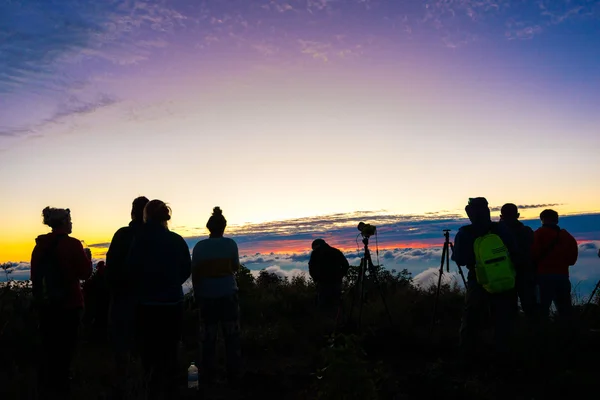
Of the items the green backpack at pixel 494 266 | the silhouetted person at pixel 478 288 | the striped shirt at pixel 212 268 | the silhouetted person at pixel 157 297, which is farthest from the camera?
the silhouetted person at pixel 478 288

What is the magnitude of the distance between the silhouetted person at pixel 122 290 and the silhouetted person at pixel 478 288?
14.1ft

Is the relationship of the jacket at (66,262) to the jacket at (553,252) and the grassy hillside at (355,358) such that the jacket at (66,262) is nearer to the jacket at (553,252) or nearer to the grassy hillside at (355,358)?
the grassy hillside at (355,358)

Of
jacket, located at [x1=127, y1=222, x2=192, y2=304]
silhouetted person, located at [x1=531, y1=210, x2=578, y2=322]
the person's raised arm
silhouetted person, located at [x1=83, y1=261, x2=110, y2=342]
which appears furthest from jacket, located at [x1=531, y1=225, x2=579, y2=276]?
silhouetted person, located at [x1=83, y1=261, x2=110, y2=342]

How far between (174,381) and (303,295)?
954 cm

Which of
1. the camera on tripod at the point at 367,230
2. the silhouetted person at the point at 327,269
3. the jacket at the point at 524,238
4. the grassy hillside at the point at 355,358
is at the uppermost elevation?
the camera on tripod at the point at 367,230

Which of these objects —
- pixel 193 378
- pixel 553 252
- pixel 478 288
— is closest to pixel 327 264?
pixel 553 252

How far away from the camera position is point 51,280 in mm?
5527

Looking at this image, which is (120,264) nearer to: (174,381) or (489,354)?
(174,381)

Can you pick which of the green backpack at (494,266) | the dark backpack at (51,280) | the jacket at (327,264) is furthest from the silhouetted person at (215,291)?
the jacket at (327,264)

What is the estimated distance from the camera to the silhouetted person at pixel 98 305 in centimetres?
1037

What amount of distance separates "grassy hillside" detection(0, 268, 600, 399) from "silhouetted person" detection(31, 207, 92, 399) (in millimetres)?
277

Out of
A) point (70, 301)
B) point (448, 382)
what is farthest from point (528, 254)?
point (70, 301)

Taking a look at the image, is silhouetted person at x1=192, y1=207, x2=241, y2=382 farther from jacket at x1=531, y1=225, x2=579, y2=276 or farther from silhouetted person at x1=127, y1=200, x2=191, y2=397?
jacket at x1=531, y1=225, x2=579, y2=276

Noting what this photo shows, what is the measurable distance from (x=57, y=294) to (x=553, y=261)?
735 cm
